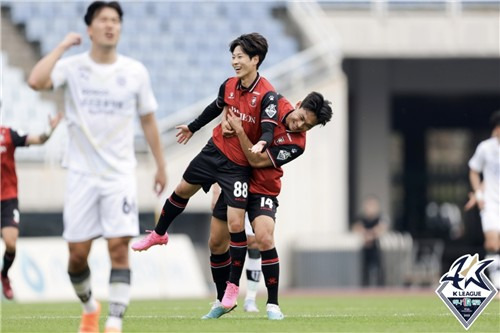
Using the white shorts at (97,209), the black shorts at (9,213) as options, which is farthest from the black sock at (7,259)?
the white shorts at (97,209)

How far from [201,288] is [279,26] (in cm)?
749

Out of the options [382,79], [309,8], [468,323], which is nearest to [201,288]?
→ [309,8]

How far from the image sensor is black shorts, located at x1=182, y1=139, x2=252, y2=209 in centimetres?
1077

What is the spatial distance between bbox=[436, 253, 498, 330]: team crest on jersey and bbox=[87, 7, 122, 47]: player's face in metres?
2.88

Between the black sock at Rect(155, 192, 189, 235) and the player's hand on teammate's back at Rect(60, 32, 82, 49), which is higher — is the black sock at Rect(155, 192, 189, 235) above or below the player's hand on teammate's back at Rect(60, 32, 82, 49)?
below

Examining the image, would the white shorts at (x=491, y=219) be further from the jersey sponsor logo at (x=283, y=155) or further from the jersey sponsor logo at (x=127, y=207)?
the jersey sponsor logo at (x=127, y=207)

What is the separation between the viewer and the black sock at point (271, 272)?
1077cm

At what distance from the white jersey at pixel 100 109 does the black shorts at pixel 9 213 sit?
17.6ft

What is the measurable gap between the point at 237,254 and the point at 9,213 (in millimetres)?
3926

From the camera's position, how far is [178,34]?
27.0 metres

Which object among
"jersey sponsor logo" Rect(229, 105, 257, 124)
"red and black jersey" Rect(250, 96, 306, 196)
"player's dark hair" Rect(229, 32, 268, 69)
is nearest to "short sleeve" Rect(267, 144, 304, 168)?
"red and black jersey" Rect(250, 96, 306, 196)

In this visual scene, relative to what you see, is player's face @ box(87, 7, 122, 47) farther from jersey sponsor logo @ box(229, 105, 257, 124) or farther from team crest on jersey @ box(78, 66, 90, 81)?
jersey sponsor logo @ box(229, 105, 257, 124)

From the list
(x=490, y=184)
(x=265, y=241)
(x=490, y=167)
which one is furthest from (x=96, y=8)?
(x=490, y=184)

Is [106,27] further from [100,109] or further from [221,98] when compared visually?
[221,98]
